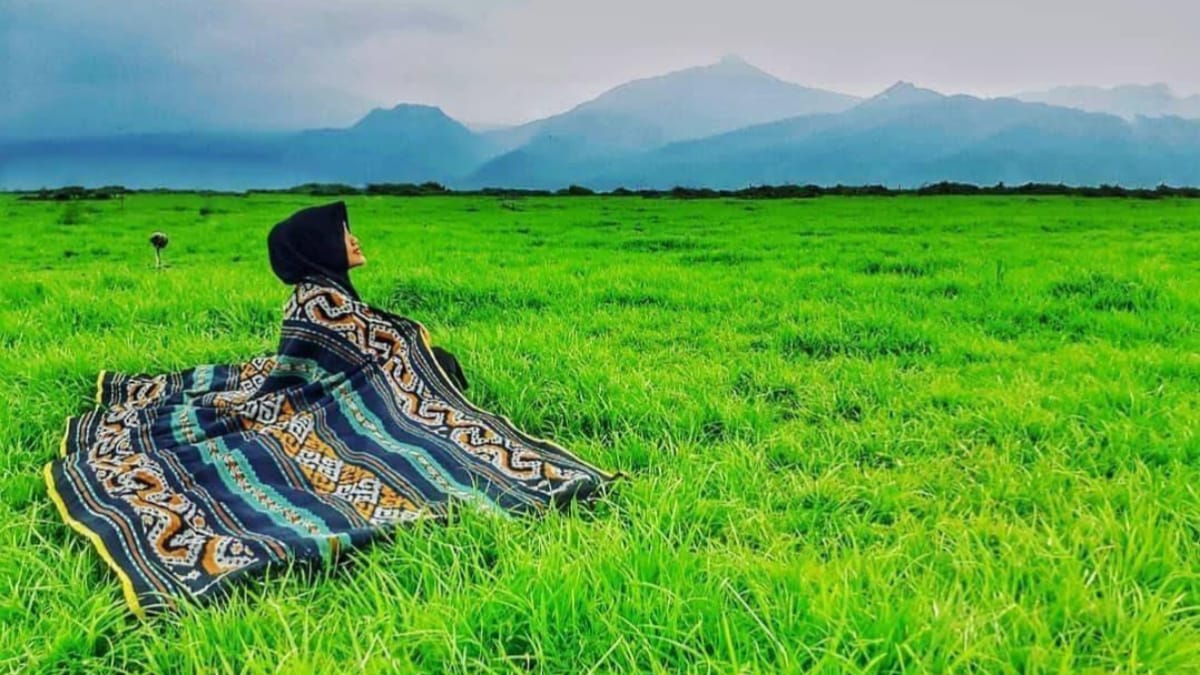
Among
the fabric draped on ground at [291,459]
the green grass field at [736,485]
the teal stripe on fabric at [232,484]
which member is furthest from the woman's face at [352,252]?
the teal stripe on fabric at [232,484]

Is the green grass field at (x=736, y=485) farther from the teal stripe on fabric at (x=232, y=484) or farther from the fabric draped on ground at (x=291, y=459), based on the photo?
the teal stripe on fabric at (x=232, y=484)

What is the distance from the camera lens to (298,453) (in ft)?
10.7

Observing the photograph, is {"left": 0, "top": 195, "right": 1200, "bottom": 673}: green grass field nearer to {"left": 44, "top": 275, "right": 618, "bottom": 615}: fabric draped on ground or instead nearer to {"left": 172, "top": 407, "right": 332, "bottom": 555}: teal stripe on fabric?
{"left": 44, "top": 275, "right": 618, "bottom": 615}: fabric draped on ground

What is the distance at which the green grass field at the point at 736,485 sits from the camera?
180 centimetres

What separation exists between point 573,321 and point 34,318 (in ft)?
13.2

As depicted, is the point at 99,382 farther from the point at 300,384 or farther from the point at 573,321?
the point at 573,321

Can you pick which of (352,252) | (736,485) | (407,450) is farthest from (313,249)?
(736,485)

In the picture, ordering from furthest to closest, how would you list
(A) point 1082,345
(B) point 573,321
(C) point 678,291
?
(C) point 678,291
(B) point 573,321
(A) point 1082,345

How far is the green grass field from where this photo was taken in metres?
1.80

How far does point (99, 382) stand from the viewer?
13.4 ft

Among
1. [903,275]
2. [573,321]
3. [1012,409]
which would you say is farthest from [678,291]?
[1012,409]

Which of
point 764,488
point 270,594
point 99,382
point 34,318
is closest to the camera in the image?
point 270,594

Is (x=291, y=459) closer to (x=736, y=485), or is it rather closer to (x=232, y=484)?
(x=232, y=484)

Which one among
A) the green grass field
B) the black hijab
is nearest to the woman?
the black hijab
